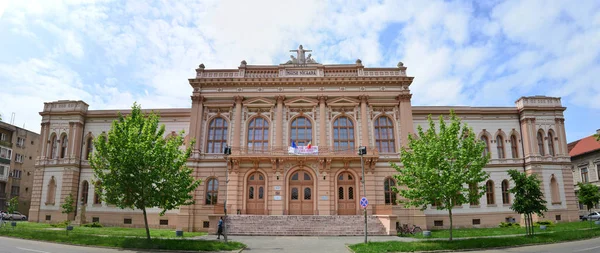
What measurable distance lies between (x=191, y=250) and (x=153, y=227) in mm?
17812

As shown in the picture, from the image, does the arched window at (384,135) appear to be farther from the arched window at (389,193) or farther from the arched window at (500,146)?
the arched window at (500,146)

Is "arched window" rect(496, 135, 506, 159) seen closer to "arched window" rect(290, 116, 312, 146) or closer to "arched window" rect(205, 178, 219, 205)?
"arched window" rect(290, 116, 312, 146)

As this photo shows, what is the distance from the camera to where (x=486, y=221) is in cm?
3588

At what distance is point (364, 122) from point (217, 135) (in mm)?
14654

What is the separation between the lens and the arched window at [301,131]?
35.7m

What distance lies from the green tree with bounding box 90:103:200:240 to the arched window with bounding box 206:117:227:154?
13.4 meters

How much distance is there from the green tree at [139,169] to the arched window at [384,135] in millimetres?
19909

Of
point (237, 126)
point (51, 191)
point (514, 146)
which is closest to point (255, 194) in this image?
point (237, 126)

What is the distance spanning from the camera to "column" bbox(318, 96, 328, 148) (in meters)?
35.1

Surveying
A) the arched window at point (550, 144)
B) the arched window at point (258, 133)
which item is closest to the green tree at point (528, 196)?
the arched window at point (550, 144)

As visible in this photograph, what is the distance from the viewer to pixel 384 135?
3619 cm

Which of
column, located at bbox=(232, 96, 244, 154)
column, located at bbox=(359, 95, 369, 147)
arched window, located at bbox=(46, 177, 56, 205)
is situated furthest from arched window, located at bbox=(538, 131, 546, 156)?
arched window, located at bbox=(46, 177, 56, 205)

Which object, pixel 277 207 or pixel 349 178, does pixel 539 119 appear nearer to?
pixel 349 178

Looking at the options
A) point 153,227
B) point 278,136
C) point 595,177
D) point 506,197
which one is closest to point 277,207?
point 278,136
